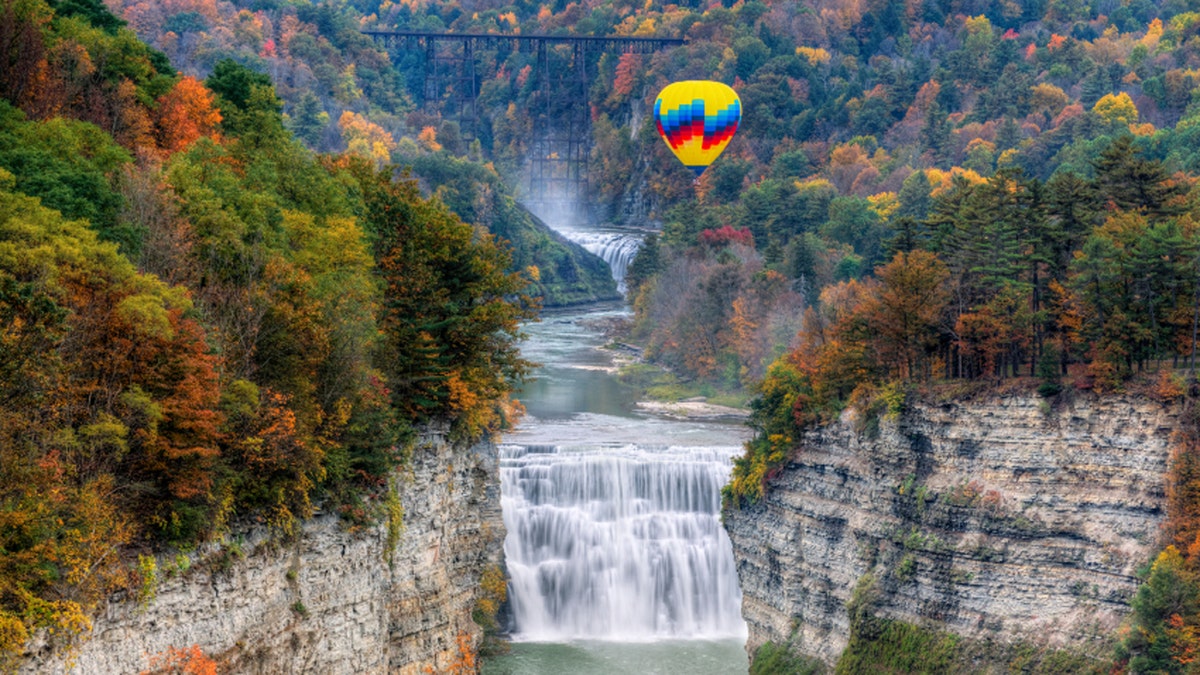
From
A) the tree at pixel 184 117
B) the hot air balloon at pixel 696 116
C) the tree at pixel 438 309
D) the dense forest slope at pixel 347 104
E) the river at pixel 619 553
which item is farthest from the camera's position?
the dense forest slope at pixel 347 104

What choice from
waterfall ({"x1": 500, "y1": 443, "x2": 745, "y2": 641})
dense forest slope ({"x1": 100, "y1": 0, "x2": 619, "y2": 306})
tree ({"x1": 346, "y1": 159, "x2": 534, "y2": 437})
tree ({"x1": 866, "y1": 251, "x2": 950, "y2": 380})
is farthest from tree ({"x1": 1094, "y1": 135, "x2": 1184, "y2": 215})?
dense forest slope ({"x1": 100, "y1": 0, "x2": 619, "y2": 306})

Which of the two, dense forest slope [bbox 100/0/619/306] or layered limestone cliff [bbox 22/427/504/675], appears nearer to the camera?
layered limestone cliff [bbox 22/427/504/675]

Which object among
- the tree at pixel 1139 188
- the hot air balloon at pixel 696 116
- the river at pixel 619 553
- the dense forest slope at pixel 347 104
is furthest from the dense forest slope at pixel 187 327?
the dense forest slope at pixel 347 104

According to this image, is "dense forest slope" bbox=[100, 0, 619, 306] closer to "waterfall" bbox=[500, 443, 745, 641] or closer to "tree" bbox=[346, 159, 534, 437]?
"waterfall" bbox=[500, 443, 745, 641]

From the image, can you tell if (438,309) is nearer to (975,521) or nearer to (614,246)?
(975,521)

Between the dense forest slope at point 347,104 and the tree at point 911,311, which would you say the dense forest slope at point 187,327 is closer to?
the tree at point 911,311

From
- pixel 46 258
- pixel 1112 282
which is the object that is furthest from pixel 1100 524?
pixel 46 258
